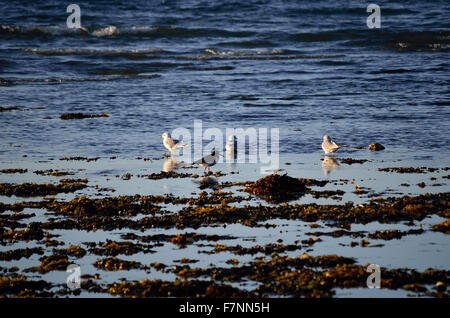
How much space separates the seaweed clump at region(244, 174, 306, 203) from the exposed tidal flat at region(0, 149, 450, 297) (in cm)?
2

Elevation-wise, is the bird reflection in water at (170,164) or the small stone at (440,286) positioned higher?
the small stone at (440,286)

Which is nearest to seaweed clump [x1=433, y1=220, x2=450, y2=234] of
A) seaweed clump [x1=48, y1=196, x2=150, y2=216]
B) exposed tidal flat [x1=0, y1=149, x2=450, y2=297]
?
exposed tidal flat [x1=0, y1=149, x2=450, y2=297]

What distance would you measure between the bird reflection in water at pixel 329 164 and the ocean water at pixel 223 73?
82 centimetres

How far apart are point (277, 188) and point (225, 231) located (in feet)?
6.51

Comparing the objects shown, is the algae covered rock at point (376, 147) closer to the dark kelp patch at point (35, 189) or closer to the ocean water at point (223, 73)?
the ocean water at point (223, 73)

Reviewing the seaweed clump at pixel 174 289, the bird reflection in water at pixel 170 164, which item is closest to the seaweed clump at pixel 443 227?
the seaweed clump at pixel 174 289

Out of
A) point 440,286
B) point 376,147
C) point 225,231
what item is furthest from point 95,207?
point 376,147

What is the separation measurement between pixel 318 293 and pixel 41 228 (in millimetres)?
3726

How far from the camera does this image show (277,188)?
952 centimetres

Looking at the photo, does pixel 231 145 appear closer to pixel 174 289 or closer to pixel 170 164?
pixel 170 164

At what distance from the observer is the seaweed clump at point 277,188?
30.8 ft
